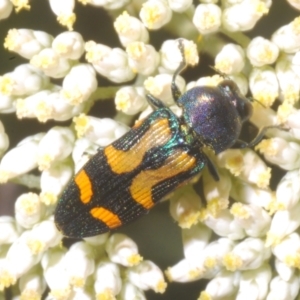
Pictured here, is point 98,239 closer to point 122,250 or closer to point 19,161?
point 122,250

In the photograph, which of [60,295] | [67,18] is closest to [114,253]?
[60,295]

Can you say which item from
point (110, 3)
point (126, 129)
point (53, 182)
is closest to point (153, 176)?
point (126, 129)

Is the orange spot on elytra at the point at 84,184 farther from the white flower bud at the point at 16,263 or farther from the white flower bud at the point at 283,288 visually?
the white flower bud at the point at 283,288

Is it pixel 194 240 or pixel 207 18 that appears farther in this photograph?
pixel 194 240

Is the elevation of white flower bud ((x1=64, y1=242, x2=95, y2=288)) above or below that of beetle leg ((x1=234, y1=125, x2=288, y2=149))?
below

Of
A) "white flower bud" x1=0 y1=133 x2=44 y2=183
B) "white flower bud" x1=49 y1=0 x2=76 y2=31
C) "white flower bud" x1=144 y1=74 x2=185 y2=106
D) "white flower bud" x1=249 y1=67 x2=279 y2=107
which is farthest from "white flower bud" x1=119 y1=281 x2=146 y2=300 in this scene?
"white flower bud" x1=49 y1=0 x2=76 y2=31

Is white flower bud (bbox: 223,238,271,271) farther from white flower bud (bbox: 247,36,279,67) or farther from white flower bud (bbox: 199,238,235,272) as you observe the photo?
white flower bud (bbox: 247,36,279,67)

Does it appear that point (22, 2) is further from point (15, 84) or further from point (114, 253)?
→ point (114, 253)
